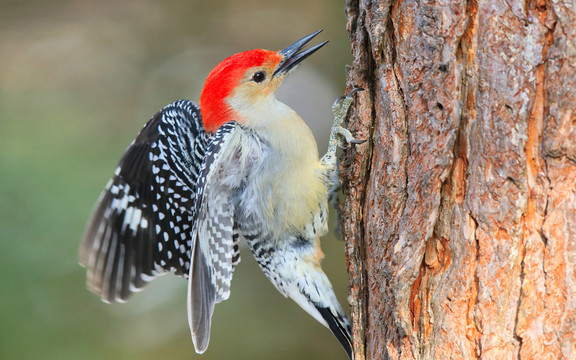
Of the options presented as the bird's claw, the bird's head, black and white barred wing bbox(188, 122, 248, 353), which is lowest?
black and white barred wing bbox(188, 122, 248, 353)

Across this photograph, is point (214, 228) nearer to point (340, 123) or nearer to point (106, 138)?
point (340, 123)

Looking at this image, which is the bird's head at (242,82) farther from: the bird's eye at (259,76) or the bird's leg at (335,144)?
the bird's leg at (335,144)

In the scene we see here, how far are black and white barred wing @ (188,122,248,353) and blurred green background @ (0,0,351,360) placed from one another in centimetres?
85

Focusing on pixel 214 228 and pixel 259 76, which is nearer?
pixel 214 228

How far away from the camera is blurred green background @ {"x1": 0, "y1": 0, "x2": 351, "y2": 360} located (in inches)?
162

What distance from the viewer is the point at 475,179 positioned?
5.16 feet

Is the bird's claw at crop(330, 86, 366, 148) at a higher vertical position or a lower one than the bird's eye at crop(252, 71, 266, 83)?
lower

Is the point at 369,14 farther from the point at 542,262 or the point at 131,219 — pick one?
the point at 131,219

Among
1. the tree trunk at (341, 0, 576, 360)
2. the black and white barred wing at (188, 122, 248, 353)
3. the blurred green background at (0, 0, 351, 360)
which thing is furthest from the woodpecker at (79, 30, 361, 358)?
the tree trunk at (341, 0, 576, 360)

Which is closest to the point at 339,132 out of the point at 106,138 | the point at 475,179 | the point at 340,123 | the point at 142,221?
the point at 340,123

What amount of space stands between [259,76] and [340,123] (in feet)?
2.38

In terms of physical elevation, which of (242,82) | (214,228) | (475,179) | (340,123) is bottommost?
(214,228)

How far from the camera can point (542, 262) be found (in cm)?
150

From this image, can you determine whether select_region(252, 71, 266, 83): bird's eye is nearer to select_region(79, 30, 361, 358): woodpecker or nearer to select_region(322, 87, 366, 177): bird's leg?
select_region(79, 30, 361, 358): woodpecker
